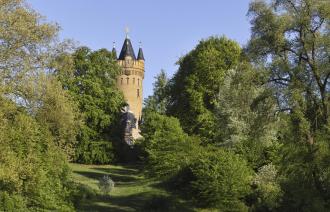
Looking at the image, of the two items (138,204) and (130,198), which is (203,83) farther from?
(138,204)

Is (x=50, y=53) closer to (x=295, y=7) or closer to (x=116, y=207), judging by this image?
(x=295, y=7)

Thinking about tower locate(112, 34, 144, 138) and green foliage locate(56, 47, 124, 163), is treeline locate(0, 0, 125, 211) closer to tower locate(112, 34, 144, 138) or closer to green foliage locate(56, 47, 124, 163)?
green foliage locate(56, 47, 124, 163)

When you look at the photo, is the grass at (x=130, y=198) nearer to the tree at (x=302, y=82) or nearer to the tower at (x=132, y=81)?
the tree at (x=302, y=82)

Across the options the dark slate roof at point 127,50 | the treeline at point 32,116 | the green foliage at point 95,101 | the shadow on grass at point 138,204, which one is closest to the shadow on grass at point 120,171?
the green foliage at point 95,101

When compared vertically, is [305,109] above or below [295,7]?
below

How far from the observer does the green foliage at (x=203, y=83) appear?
44.8 m

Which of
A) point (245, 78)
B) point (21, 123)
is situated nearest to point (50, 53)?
point (21, 123)

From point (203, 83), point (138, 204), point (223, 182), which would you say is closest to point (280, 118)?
point (223, 182)

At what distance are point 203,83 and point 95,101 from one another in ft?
38.5

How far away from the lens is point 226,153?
95.0 feet

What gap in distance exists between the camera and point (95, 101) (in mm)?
51812

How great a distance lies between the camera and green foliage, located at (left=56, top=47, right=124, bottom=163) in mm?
50688

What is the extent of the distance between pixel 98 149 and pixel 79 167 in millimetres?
3197

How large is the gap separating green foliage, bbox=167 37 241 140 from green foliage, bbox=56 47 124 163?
7.07 metres
